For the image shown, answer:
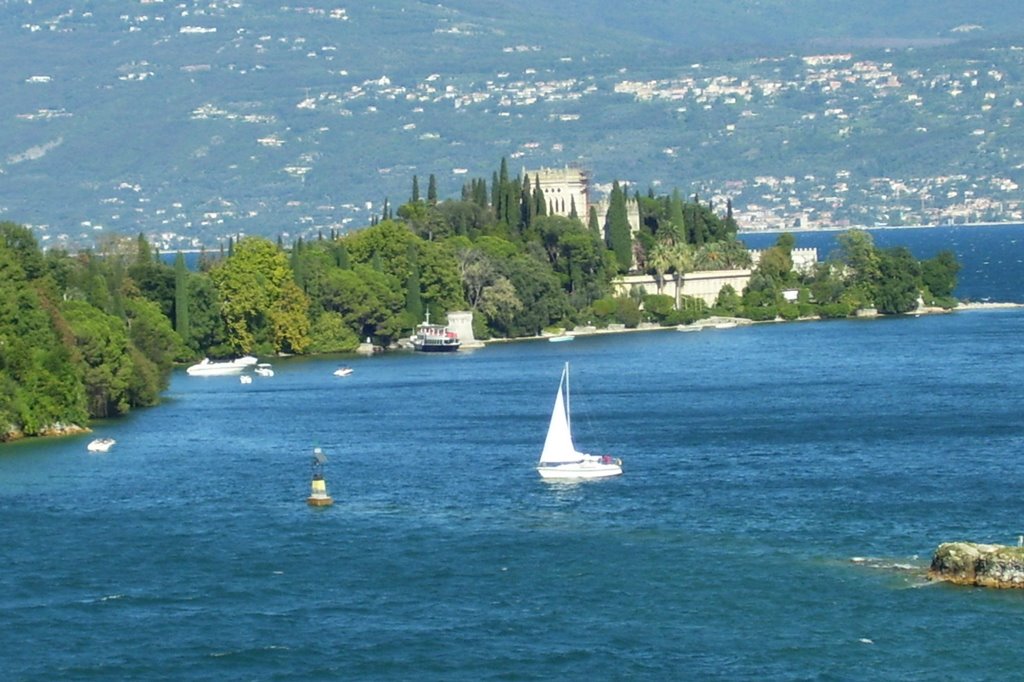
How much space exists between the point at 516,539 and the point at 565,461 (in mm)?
10916

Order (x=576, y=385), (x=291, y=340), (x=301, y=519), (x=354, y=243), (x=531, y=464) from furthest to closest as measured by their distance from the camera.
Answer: (x=354, y=243) < (x=291, y=340) < (x=576, y=385) < (x=531, y=464) < (x=301, y=519)

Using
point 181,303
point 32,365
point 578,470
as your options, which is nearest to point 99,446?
point 32,365

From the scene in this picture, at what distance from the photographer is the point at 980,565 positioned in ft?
143

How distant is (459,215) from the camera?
452 ft

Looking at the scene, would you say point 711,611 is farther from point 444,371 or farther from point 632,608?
point 444,371

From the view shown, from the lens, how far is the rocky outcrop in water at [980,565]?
43.2 meters

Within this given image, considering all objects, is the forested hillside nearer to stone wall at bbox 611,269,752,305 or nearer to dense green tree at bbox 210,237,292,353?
dense green tree at bbox 210,237,292,353

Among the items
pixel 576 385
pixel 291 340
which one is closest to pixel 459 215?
pixel 291 340

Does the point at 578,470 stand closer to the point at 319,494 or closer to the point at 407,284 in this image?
the point at 319,494

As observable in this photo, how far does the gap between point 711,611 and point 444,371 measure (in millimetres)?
59719

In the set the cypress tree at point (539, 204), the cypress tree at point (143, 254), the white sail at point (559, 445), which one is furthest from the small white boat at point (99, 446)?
the cypress tree at point (539, 204)

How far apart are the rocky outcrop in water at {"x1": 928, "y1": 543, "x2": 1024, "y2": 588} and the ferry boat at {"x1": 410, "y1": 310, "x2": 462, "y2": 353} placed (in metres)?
73.6

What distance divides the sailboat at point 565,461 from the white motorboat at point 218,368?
43733 mm

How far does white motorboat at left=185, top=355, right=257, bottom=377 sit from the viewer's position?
104000 millimetres
